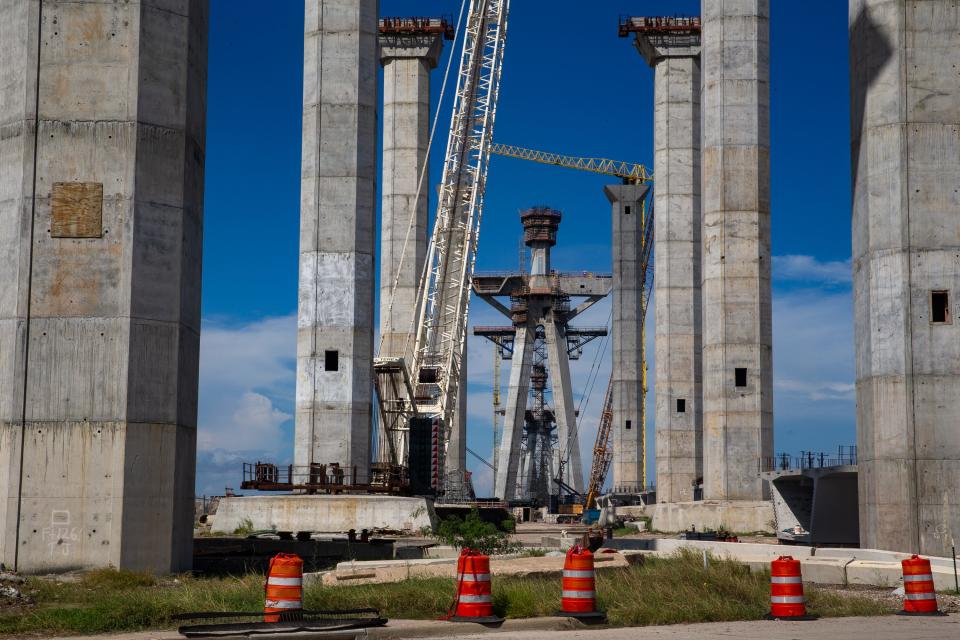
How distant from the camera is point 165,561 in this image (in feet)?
66.8

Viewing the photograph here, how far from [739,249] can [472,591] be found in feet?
96.9

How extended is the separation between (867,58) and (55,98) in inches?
627

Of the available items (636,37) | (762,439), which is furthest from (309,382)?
(636,37)

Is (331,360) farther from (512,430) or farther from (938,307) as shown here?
(512,430)

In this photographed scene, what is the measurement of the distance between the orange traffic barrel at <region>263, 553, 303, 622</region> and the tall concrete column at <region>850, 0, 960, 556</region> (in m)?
15.5

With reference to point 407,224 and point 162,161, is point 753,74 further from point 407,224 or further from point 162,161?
point 162,161

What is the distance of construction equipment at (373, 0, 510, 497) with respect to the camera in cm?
6431

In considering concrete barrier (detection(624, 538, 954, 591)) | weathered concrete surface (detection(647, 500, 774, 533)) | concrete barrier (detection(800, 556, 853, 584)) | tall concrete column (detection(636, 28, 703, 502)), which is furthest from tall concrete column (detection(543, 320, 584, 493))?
concrete barrier (detection(800, 556, 853, 584))

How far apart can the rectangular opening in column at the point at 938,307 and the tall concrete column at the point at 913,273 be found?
0.02m

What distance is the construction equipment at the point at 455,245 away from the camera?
211ft

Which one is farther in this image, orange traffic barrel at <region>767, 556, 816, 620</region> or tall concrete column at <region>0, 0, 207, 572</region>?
tall concrete column at <region>0, 0, 207, 572</region>

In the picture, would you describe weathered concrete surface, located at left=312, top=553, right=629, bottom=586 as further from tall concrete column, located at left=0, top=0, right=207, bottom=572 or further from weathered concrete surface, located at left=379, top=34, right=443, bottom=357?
weathered concrete surface, located at left=379, top=34, right=443, bottom=357

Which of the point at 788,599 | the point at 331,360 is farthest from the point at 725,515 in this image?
the point at 788,599

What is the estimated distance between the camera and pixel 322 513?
112 ft
